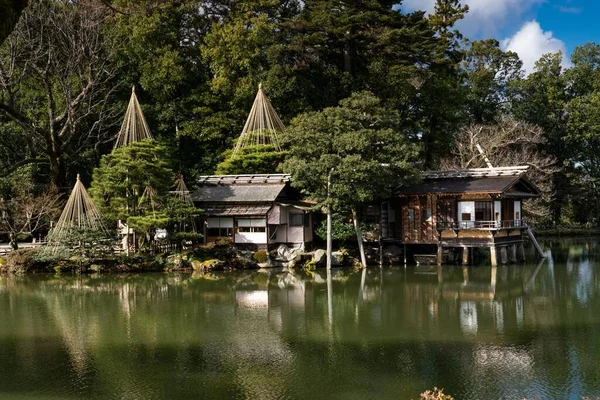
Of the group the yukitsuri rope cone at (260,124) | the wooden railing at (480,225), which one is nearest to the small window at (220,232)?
the yukitsuri rope cone at (260,124)

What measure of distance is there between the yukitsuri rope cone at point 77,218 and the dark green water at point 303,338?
315 cm

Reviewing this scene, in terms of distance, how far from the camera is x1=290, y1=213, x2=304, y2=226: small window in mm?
28656

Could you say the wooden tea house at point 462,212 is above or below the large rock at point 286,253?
above

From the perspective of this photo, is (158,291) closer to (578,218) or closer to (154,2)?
(154,2)

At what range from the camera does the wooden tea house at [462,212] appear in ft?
83.9

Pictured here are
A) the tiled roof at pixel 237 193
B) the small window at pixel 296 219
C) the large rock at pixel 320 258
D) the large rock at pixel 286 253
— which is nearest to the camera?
the large rock at pixel 320 258

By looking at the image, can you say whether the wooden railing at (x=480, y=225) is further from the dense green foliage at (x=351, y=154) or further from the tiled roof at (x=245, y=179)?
the tiled roof at (x=245, y=179)

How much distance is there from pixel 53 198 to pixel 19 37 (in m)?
8.65

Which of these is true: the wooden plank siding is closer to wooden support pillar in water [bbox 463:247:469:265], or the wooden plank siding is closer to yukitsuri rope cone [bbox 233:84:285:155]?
wooden support pillar in water [bbox 463:247:469:265]

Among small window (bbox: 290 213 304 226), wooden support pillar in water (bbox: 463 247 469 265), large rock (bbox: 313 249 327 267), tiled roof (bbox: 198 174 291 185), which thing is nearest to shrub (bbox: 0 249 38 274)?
tiled roof (bbox: 198 174 291 185)

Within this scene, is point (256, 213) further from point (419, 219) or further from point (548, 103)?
point (548, 103)

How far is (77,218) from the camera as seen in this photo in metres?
25.7

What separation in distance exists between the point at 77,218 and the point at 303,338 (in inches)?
630

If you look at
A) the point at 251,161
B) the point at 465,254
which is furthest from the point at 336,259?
the point at 251,161
